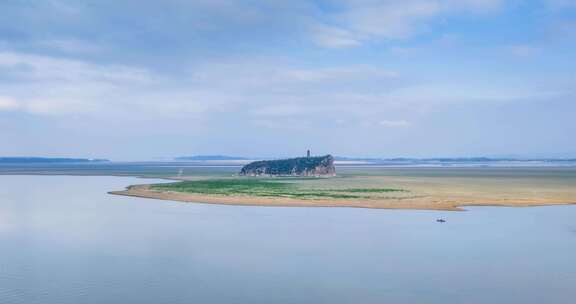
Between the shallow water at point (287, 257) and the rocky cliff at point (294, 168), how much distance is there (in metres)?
73.1

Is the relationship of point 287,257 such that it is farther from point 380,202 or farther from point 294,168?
point 294,168

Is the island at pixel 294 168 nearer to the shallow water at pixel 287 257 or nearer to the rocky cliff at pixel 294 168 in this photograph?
the rocky cliff at pixel 294 168

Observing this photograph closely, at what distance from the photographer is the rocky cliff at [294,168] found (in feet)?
398

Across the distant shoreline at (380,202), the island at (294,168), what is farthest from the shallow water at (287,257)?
the island at (294,168)

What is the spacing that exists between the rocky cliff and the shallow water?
73.1 meters

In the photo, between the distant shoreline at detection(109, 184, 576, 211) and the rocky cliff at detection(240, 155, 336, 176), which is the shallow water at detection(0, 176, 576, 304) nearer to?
the distant shoreline at detection(109, 184, 576, 211)

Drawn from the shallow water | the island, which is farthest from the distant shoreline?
the island

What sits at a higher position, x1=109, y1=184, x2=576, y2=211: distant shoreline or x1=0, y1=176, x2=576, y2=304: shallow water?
x1=109, y1=184, x2=576, y2=211: distant shoreline

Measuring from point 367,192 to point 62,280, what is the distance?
47.3 metres

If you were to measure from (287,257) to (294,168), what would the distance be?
93.1m

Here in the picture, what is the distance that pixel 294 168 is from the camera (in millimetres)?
122125

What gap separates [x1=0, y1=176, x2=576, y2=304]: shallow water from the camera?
72.1 ft

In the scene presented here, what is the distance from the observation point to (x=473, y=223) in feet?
136

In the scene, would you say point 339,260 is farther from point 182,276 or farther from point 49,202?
point 49,202
